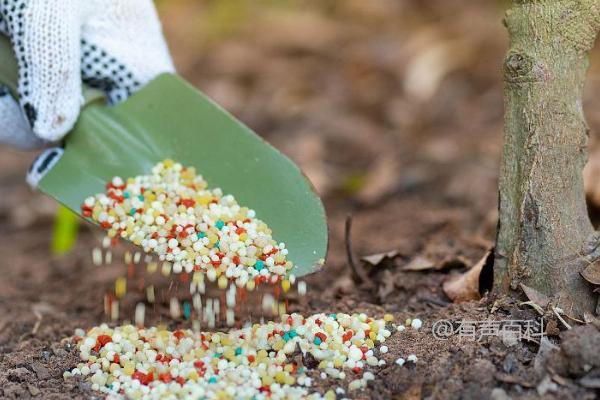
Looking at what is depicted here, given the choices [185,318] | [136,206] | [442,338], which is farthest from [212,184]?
[442,338]

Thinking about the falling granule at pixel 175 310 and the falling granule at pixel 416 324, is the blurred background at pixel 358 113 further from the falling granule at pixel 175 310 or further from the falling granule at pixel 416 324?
the falling granule at pixel 175 310

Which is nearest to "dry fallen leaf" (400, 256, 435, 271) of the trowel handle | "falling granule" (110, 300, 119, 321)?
"falling granule" (110, 300, 119, 321)

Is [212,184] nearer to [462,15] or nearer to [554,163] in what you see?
[554,163]

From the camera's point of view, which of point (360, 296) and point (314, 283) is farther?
point (314, 283)

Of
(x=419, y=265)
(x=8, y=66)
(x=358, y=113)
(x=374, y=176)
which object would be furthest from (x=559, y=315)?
(x=358, y=113)

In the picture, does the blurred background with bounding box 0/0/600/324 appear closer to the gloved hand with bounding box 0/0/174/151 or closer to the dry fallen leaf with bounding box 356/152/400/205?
the dry fallen leaf with bounding box 356/152/400/205

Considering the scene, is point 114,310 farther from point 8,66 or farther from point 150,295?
point 8,66

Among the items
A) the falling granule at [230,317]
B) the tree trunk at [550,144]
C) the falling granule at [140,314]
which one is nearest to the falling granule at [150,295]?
the falling granule at [140,314]
